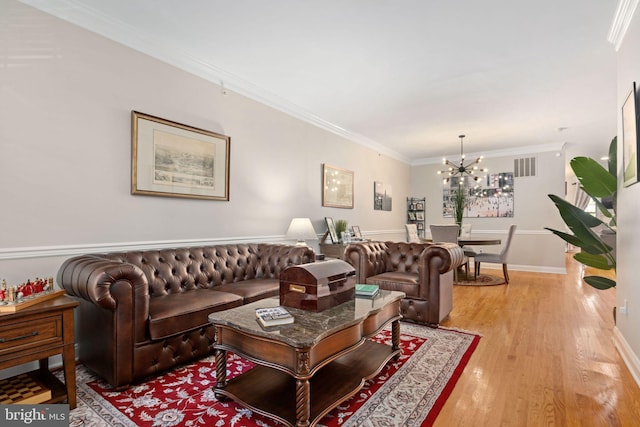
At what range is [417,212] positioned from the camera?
28.8 ft

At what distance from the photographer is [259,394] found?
1920 millimetres

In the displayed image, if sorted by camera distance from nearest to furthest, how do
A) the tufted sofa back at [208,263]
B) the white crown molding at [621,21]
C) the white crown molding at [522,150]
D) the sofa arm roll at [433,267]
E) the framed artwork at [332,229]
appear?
the white crown molding at [621,21], the tufted sofa back at [208,263], the sofa arm roll at [433,267], the framed artwork at [332,229], the white crown molding at [522,150]

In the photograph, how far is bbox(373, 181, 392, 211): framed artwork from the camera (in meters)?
7.11

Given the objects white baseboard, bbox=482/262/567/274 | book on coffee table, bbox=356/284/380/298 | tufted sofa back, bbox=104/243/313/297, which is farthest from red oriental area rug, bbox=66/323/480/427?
white baseboard, bbox=482/262/567/274

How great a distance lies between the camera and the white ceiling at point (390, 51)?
264cm

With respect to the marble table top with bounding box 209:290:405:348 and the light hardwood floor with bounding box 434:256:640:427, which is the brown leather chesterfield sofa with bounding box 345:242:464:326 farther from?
the marble table top with bounding box 209:290:405:348

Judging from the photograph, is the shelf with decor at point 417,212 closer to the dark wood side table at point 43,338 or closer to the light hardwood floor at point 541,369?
the light hardwood floor at point 541,369

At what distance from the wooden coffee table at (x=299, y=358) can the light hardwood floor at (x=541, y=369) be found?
0.62 m

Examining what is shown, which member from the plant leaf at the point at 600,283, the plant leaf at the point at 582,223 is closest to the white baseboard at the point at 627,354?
the plant leaf at the point at 600,283

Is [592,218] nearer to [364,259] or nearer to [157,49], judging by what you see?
[364,259]

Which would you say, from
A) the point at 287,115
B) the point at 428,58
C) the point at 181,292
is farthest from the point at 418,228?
the point at 181,292

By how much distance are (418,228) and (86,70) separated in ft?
25.2

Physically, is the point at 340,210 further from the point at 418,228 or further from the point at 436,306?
the point at 418,228

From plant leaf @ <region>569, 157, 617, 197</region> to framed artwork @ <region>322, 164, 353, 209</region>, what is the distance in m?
3.36
